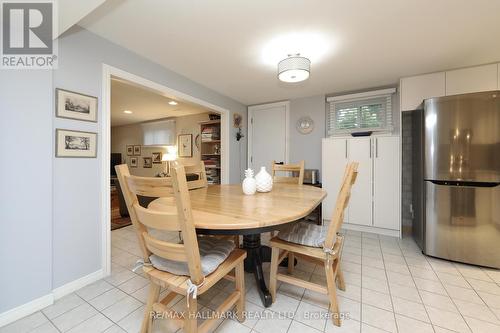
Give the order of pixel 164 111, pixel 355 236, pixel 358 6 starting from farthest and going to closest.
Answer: pixel 164 111
pixel 355 236
pixel 358 6

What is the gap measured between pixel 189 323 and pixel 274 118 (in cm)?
347

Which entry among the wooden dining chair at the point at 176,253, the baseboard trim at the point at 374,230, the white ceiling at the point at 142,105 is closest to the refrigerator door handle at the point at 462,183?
the baseboard trim at the point at 374,230

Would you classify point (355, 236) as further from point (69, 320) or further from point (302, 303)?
point (69, 320)

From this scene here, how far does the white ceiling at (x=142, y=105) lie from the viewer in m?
3.28

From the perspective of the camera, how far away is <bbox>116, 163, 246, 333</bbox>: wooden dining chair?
2.68 ft

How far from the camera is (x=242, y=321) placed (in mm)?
1280

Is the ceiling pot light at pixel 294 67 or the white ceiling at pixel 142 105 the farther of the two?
the white ceiling at pixel 142 105

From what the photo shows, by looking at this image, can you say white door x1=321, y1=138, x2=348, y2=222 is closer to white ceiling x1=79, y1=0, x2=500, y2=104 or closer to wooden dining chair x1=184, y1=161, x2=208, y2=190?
white ceiling x1=79, y1=0, x2=500, y2=104

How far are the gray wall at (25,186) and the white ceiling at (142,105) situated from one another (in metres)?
1.57

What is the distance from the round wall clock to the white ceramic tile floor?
2.23 m

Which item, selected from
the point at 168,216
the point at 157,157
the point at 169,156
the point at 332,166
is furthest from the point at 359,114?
the point at 157,157

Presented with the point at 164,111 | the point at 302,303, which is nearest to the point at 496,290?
the point at 302,303

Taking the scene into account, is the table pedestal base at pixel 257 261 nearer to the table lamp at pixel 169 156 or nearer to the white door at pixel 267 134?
the white door at pixel 267 134

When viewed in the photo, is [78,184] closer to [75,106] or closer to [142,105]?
[75,106]
